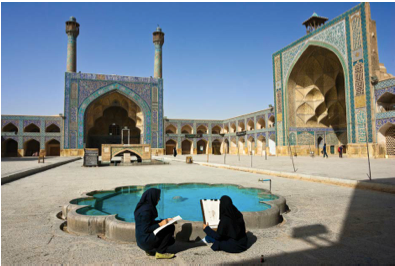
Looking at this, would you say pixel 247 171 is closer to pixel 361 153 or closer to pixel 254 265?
pixel 254 265

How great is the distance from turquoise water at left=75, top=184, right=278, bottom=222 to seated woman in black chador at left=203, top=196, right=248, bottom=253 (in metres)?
1.24

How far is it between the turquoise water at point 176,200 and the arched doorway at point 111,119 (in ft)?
69.9

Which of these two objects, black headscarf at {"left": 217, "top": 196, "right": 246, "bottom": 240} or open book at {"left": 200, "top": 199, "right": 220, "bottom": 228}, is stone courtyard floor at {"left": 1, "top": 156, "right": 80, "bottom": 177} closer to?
open book at {"left": 200, "top": 199, "right": 220, "bottom": 228}

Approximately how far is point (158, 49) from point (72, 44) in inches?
316

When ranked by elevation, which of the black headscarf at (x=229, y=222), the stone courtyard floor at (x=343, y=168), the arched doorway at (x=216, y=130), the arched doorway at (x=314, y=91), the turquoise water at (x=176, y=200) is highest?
the arched doorway at (x=314, y=91)

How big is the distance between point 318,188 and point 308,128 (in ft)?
55.9

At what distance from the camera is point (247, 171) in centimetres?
913

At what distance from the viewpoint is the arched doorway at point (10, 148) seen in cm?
2591

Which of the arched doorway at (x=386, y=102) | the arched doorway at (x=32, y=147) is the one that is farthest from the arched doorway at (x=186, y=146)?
the arched doorway at (x=386, y=102)

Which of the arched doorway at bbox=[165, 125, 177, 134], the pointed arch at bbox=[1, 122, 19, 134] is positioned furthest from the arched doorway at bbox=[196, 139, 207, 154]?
the pointed arch at bbox=[1, 122, 19, 134]

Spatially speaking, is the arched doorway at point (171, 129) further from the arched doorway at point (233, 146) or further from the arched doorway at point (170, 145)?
the arched doorway at point (233, 146)

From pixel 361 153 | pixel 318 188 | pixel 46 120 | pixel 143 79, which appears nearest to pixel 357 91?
pixel 361 153

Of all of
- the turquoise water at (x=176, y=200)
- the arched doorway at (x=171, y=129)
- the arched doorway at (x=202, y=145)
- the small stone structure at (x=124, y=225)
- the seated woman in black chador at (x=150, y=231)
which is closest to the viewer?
the seated woman in black chador at (x=150, y=231)

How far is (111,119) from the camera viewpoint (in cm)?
2928
